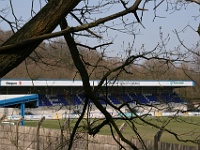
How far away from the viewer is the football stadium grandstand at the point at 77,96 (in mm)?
4832

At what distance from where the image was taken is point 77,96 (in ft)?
21.8

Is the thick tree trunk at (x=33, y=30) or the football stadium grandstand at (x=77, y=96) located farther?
the football stadium grandstand at (x=77, y=96)

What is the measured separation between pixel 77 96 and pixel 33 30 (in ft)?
12.2

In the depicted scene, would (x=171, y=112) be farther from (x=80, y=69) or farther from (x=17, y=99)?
(x=17, y=99)

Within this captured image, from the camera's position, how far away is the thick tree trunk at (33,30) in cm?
288

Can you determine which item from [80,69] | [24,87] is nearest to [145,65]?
[80,69]

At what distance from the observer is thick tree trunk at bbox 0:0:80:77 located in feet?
9.45

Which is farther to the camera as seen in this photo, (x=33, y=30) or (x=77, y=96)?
(x=77, y=96)

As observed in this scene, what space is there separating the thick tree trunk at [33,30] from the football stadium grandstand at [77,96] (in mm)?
1037

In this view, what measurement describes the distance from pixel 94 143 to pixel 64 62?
2.83 meters

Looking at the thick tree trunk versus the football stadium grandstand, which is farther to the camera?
the football stadium grandstand

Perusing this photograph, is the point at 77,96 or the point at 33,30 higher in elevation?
the point at 33,30

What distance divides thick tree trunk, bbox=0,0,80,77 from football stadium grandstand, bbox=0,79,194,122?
104 centimetres

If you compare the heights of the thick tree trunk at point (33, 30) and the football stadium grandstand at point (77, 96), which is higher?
the thick tree trunk at point (33, 30)
